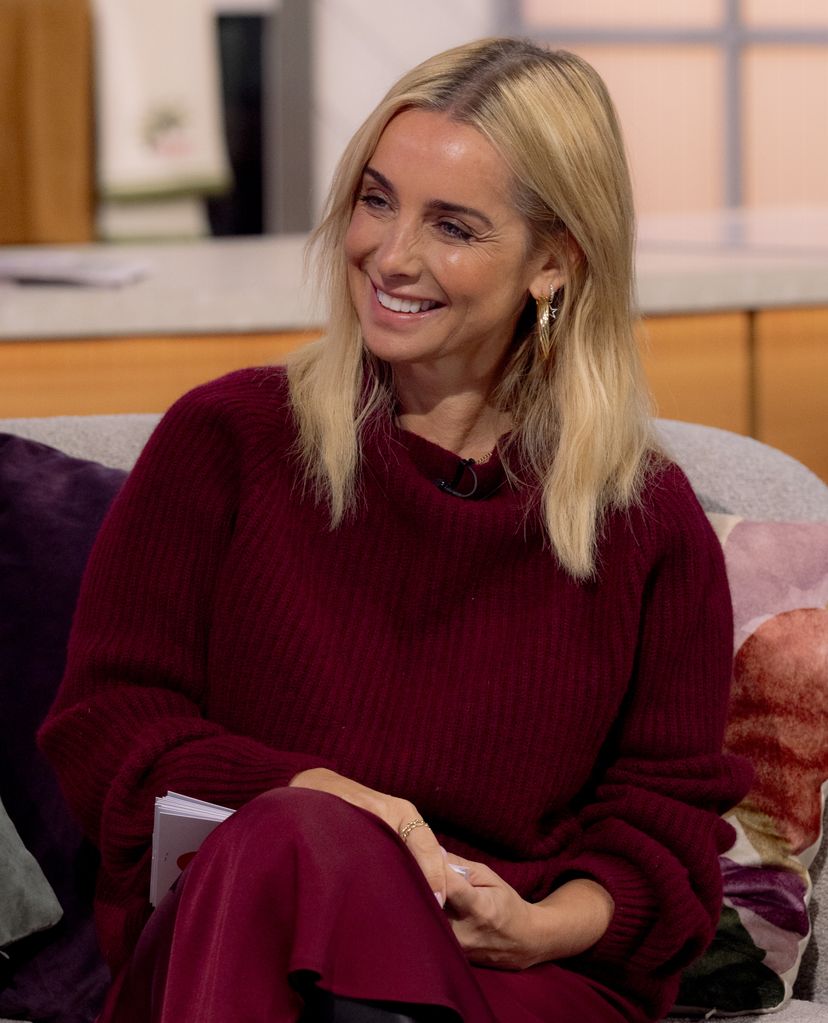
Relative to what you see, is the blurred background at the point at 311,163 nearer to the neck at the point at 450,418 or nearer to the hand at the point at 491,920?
the neck at the point at 450,418

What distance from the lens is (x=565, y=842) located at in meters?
1.46

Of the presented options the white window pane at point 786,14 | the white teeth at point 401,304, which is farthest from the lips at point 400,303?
the white window pane at point 786,14

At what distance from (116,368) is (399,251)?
3.05 feet

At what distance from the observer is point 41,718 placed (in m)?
1.51

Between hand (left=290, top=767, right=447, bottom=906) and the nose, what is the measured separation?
44 centimetres

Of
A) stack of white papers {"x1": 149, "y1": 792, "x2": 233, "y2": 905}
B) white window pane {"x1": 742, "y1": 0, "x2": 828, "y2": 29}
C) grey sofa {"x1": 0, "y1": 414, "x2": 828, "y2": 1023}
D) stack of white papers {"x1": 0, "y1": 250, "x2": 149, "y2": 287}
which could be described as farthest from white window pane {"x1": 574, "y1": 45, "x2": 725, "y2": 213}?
stack of white papers {"x1": 149, "y1": 792, "x2": 233, "y2": 905}

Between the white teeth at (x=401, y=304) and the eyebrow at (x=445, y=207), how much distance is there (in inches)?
3.3

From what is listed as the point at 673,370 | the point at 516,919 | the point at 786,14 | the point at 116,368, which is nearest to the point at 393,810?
the point at 516,919

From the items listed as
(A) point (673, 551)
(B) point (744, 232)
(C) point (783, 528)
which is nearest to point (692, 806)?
(A) point (673, 551)

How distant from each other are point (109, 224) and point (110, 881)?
2239 mm

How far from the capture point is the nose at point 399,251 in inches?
53.7

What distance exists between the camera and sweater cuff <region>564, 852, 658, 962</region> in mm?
1369

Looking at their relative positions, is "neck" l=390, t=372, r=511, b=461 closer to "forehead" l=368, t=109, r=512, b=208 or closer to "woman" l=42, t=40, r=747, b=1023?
"woman" l=42, t=40, r=747, b=1023

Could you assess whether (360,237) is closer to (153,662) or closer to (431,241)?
(431,241)
